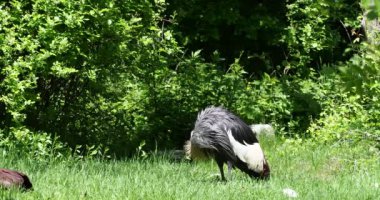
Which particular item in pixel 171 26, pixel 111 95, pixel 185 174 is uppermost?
pixel 171 26

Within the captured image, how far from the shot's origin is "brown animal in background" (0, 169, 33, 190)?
5.39 m

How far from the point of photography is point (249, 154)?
6.89 m

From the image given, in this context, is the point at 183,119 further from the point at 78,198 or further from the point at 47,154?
the point at 78,198

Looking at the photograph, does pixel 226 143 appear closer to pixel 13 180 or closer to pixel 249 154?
pixel 249 154

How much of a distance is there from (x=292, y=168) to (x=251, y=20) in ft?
16.8

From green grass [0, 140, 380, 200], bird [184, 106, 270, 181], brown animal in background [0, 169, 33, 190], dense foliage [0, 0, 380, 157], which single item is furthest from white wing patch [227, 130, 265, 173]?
brown animal in background [0, 169, 33, 190]

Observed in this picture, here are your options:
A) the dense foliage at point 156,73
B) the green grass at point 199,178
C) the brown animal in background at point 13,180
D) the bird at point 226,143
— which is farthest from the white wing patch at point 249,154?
the brown animal in background at point 13,180

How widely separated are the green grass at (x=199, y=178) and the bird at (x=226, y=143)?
183 millimetres

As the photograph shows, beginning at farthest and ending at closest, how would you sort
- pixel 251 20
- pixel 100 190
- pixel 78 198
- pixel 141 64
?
pixel 251 20
pixel 141 64
pixel 100 190
pixel 78 198

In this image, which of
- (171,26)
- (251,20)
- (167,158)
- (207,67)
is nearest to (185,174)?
(167,158)

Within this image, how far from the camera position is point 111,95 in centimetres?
873

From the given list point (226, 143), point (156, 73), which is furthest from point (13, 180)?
point (156, 73)

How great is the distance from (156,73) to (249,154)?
2948mm

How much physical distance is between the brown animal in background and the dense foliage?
64.8 inches
